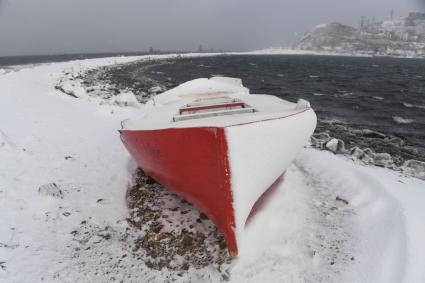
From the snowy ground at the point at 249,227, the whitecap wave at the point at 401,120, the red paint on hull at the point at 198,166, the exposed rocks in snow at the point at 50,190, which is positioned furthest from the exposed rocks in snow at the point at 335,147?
the exposed rocks in snow at the point at 50,190

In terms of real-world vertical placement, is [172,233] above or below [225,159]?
below

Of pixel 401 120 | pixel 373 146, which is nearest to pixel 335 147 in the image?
pixel 373 146

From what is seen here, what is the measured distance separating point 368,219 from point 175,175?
333 cm

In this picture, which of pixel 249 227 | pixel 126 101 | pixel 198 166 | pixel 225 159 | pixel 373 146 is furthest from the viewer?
pixel 126 101

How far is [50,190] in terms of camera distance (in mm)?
5602

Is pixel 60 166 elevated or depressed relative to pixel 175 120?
depressed

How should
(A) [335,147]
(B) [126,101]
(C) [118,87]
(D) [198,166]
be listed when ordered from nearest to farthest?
(D) [198,166] → (A) [335,147] → (B) [126,101] → (C) [118,87]

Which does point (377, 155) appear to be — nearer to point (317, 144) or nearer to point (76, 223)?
point (317, 144)

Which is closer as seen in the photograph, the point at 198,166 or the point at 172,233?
the point at 198,166

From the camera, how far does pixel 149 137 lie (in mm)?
5539

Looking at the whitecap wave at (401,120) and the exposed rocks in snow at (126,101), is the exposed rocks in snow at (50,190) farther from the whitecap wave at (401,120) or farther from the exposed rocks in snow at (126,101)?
the whitecap wave at (401,120)

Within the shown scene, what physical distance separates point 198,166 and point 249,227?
4.46 ft

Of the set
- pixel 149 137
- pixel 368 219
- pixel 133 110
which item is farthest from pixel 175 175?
pixel 133 110

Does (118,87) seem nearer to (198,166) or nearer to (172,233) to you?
(172,233)
